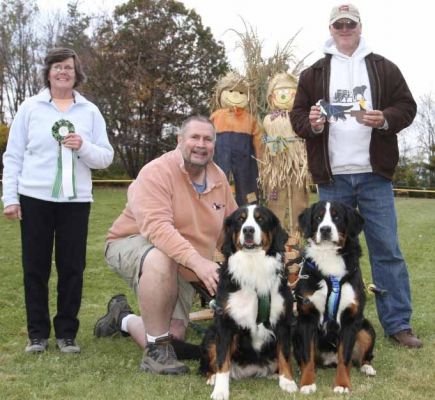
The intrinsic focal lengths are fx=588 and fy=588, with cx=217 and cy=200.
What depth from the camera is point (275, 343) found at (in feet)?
11.6

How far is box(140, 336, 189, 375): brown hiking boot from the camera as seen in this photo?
371 cm

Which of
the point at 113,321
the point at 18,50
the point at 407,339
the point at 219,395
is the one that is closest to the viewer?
the point at 219,395

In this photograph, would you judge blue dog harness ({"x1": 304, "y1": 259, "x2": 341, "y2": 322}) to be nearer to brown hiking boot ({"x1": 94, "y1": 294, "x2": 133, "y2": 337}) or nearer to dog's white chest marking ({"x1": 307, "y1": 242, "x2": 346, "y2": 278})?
dog's white chest marking ({"x1": 307, "y1": 242, "x2": 346, "y2": 278})

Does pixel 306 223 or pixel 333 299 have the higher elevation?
pixel 306 223

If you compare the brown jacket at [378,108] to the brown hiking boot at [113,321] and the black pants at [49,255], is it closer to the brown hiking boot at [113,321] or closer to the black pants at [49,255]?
the black pants at [49,255]

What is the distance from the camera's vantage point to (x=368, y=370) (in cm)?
370

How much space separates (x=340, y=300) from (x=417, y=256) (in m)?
6.48

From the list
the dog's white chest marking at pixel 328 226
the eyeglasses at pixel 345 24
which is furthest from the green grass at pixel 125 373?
the eyeglasses at pixel 345 24

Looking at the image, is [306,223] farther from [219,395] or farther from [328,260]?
[219,395]

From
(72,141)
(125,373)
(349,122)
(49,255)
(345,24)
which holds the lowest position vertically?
(125,373)

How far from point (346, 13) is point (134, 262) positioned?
7.31ft

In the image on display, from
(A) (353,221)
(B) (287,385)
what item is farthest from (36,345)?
(A) (353,221)

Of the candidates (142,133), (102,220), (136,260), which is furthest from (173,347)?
(142,133)

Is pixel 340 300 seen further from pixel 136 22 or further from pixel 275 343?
pixel 136 22
